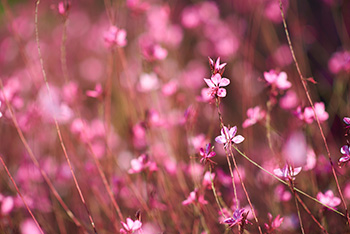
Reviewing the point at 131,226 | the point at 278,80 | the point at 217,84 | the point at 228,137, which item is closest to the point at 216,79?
the point at 217,84

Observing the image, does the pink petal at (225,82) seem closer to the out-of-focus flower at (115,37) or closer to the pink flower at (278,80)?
the pink flower at (278,80)

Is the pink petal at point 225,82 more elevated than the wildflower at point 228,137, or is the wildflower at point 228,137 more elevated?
the pink petal at point 225,82

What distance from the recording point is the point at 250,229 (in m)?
1.21

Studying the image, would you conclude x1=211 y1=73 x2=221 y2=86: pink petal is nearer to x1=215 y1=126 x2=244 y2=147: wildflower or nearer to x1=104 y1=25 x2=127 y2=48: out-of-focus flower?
x1=215 y1=126 x2=244 y2=147: wildflower

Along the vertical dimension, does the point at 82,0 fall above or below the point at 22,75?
above

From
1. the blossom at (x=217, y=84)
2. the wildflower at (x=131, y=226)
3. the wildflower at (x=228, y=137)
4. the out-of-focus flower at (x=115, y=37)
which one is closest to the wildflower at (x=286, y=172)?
the wildflower at (x=228, y=137)

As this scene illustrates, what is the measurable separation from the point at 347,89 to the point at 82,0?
284cm

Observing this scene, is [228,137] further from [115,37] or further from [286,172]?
[115,37]

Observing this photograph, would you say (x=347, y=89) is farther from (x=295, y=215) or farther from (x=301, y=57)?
(x=295, y=215)

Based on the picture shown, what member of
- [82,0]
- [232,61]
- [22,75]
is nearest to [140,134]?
[232,61]

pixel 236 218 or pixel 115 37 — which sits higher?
pixel 115 37

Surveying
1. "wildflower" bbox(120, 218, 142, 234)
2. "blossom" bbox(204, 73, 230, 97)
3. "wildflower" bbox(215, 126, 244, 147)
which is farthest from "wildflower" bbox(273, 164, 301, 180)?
"wildflower" bbox(120, 218, 142, 234)

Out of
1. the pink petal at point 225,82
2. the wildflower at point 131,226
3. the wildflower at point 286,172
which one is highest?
the pink petal at point 225,82

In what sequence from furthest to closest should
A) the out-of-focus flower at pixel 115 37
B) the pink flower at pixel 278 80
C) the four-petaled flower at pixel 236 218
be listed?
the out-of-focus flower at pixel 115 37
the pink flower at pixel 278 80
the four-petaled flower at pixel 236 218
